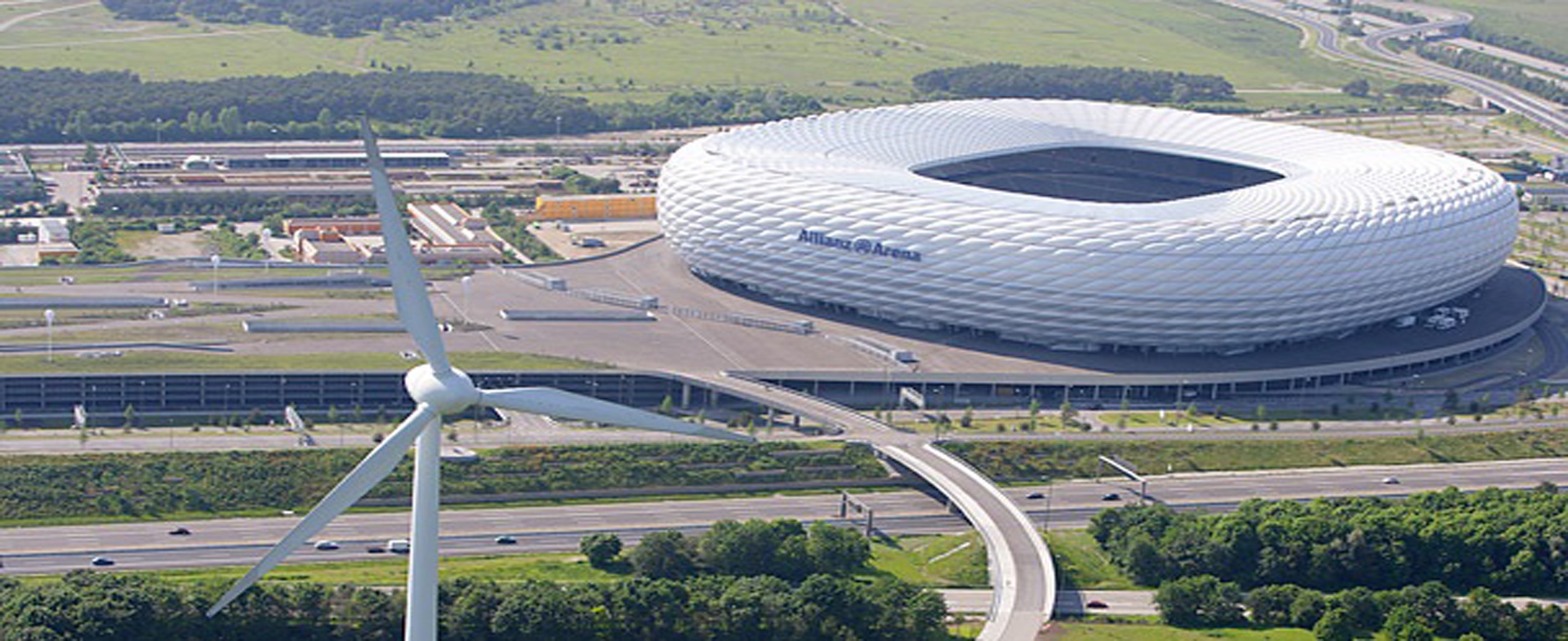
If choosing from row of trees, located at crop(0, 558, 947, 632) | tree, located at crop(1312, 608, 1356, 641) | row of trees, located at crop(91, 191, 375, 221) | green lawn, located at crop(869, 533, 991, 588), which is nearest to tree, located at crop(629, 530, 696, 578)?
row of trees, located at crop(0, 558, 947, 632)

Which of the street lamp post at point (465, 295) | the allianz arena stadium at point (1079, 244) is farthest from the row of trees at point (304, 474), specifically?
the street lamp post at point (465, 295)

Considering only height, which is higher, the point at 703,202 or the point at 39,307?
the point at 703,202

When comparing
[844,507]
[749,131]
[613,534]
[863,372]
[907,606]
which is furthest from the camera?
[749,131]

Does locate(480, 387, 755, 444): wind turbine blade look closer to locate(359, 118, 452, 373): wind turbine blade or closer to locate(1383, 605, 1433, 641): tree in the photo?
locate(359, 118, 452, 373): wind turbine blade

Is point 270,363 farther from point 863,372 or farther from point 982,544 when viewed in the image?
point 982,544

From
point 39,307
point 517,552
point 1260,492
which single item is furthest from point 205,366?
point 1260,492

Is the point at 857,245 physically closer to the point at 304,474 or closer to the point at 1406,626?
the point at 304,474

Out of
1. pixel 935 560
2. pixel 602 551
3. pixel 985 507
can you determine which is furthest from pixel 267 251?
pixel 935 560
